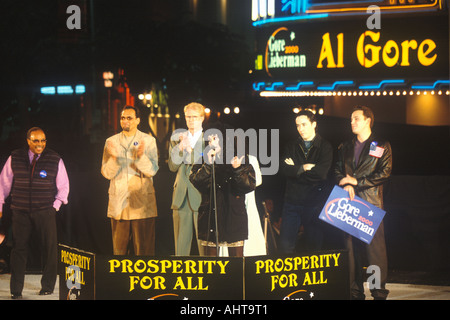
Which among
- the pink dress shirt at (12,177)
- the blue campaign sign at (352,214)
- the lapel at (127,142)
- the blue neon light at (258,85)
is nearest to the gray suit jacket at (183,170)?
the lapel at (127,142)

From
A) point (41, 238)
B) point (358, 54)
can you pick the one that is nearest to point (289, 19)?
point (358, 54)

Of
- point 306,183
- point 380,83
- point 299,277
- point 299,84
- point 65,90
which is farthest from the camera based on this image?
point 65,90

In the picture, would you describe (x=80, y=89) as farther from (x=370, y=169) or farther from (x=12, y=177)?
(x=370, y=169)

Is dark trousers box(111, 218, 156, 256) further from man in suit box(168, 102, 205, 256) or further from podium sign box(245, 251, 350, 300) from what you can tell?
podium sign box(245, 251, 350, 300)

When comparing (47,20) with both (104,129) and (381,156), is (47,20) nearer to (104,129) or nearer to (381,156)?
(104,129)

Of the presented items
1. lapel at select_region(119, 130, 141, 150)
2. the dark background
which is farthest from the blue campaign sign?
lapel at select_region(119, 130, 141, 150)

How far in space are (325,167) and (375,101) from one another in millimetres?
9374

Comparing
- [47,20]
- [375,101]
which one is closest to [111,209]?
[375,101]

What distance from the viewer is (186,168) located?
27.9 ft

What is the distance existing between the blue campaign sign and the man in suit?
1487 millimetres

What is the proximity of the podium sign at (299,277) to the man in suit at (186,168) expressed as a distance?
2.33 metres

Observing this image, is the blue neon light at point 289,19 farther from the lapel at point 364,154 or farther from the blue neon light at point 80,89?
the blue neon light at point 80,89

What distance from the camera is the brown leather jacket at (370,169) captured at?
817cm

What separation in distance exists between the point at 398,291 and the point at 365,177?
64.1 inches
